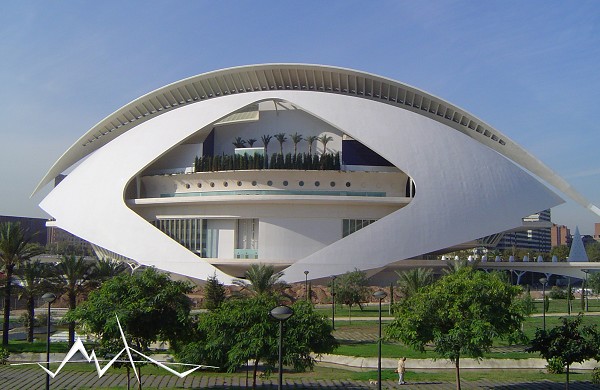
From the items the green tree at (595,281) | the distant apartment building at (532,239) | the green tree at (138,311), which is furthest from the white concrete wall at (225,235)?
the distant apartment building at (532,239)

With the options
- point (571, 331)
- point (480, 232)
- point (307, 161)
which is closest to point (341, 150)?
point (307, 161)

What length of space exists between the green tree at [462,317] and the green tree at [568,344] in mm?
1013

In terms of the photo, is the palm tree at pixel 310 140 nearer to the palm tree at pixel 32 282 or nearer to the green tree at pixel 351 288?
the green tree at pixel 351 288

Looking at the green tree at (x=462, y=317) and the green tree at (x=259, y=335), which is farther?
the green tree at (x=462, y=317)

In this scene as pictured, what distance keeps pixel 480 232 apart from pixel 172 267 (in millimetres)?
19672

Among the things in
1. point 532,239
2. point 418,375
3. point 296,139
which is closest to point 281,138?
point 296,139

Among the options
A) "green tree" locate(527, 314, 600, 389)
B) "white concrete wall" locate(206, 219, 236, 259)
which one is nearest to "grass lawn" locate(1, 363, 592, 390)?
"green tree" locate(527, 314, 600, 389)

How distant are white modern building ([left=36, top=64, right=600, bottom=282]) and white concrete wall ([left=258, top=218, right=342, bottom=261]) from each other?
0.23 feet

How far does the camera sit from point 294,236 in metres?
41.4

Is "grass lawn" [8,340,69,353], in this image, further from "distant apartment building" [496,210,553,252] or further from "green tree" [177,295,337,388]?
"distant apartment building" [496,210,553,252]

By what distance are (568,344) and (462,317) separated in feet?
9.40

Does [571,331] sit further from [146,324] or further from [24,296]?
[24,296]

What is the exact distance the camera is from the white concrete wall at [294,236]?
41281mm

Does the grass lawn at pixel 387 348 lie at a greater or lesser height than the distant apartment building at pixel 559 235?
lesser
